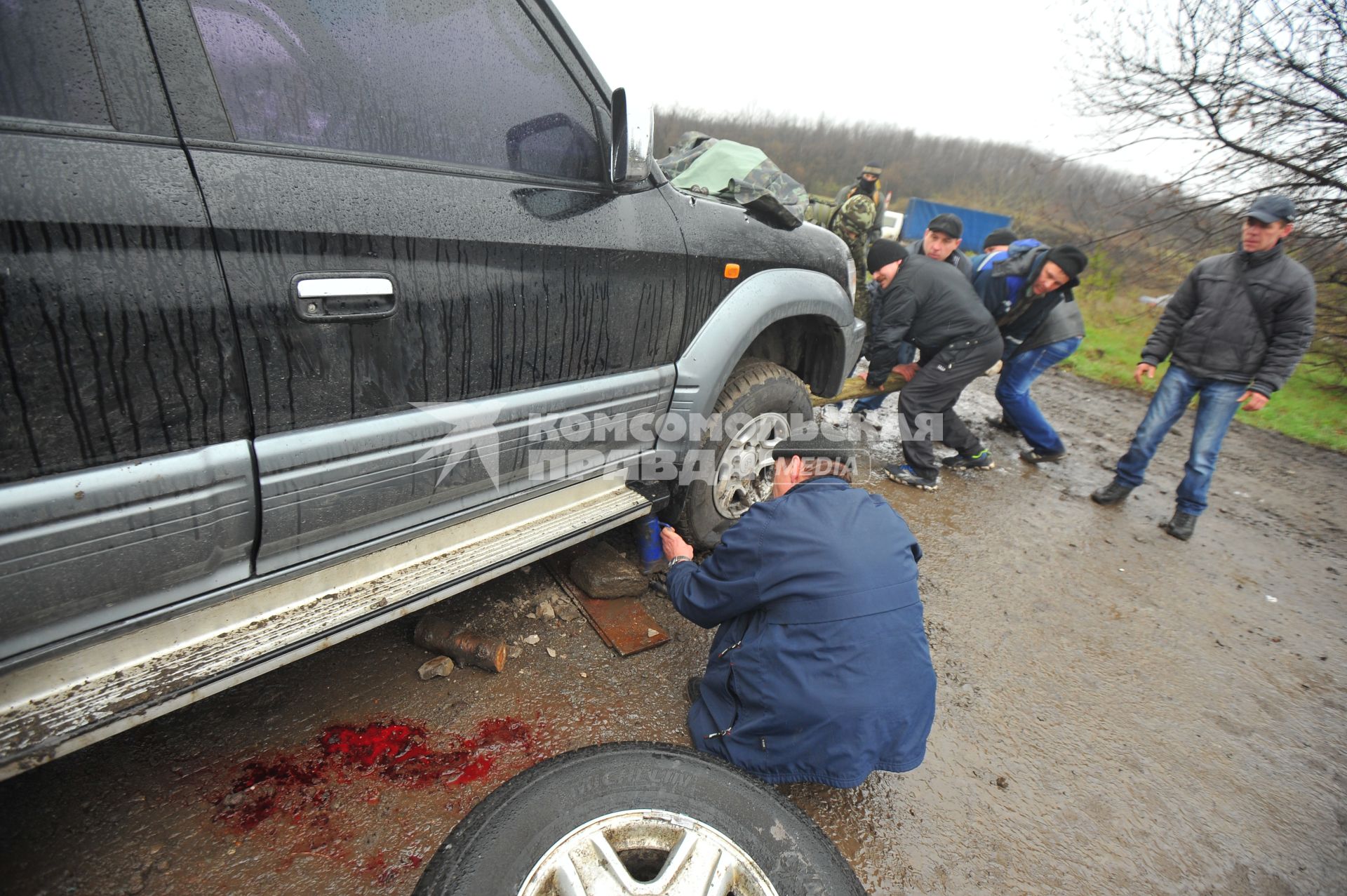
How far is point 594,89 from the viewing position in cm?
184

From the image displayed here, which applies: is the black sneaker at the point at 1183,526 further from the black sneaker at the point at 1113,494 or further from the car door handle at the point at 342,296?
the car door handle at the point at 342,296

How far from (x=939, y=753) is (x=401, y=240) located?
2.33 metres

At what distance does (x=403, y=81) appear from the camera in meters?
1.50

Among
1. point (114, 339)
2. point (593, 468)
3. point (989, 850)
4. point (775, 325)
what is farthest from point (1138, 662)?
point (114, 339)

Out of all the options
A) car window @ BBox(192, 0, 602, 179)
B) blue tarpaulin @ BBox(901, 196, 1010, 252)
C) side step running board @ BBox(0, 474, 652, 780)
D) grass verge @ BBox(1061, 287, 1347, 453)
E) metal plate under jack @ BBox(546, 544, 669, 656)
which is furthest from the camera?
blue tarpaulin @ BBox(901, 196, 1010, 252)

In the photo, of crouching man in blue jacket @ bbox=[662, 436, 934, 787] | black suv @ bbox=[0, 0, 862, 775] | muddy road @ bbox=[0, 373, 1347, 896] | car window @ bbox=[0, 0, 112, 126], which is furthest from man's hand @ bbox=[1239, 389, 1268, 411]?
car window @ bbox=[0, 0, 112, 126]

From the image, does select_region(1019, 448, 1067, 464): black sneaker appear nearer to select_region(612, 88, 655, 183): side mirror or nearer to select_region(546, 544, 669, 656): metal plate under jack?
select_region(546, 544, 669, 656): metal plate under jack

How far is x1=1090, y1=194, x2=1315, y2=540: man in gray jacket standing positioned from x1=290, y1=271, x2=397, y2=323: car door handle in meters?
4.49

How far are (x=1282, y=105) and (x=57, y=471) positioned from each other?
9.66 metres

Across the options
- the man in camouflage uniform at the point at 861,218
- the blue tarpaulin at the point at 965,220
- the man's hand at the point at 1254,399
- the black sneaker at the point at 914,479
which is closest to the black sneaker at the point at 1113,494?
the man's hand at the point at 1254,399

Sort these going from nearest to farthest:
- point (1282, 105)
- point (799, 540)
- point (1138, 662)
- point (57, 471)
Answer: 1. point (57, 471)
2. point (799, 540)
3. point (1138, 662)
4. point (1282, 105)

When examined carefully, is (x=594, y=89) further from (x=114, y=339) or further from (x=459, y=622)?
(x=459, y=622)

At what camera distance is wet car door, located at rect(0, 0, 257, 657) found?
1016 millimetres

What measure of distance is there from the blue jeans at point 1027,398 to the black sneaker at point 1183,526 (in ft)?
3.11
